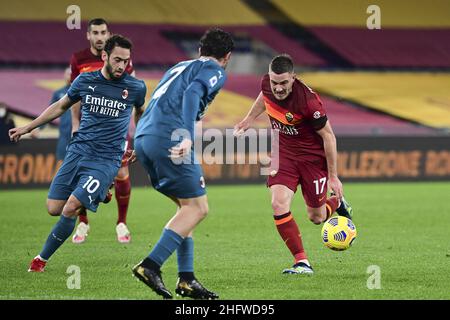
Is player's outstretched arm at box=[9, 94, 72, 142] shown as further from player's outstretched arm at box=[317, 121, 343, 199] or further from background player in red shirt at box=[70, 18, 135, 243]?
player's outstretched arm at box=[317, 121, 343, 199]

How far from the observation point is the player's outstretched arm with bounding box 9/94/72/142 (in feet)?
28.0

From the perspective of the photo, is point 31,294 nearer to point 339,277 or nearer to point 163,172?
point 163,172

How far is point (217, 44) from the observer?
23.8ft

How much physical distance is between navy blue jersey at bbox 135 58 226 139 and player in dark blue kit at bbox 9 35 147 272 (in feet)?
5.19

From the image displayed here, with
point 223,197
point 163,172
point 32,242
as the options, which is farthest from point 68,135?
point 163,172

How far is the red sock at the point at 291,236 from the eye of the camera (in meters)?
8.97

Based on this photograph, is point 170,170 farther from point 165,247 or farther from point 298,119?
point 298,119

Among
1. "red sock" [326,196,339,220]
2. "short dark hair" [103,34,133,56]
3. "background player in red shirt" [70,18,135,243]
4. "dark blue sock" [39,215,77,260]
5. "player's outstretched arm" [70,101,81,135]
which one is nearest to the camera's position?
"short dark hair" [103,34,133,56]

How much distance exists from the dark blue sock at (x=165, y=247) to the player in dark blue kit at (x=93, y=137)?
75.9 inches

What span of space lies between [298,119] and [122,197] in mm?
3223

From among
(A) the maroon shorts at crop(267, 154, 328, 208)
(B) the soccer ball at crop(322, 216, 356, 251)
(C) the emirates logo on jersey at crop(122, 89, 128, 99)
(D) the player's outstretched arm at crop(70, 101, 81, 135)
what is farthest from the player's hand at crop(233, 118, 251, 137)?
(D) the player's outstretched arm at crop(70, 101, 81, 135)

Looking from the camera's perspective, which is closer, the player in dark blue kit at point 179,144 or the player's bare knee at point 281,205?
the player in dark blue kit at point 179,144

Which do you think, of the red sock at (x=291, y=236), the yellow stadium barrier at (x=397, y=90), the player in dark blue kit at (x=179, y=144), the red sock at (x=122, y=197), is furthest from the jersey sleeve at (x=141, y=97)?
the yellow stadium barrier at (x=397, y=90)

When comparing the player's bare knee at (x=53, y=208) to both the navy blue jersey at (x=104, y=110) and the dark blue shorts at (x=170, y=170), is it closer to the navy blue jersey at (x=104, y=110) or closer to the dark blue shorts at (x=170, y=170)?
the navy blue jersey at (x=104, y=110)
